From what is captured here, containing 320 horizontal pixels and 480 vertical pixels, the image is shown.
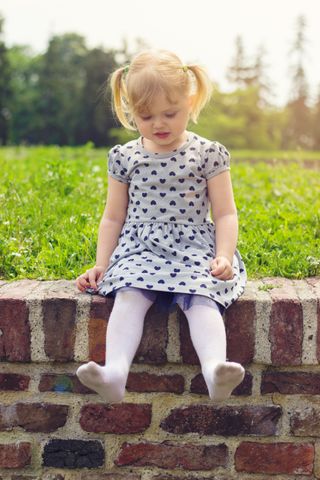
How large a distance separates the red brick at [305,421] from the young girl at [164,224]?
1.29 ft

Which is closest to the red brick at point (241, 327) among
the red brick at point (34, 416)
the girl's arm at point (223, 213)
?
the girl's arm at point (223, 213)

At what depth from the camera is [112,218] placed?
2.60 meters

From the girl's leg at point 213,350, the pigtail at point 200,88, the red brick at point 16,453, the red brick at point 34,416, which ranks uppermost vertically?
the pigtail at point 200,88

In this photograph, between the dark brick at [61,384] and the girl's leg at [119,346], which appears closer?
the girl's leg at [119,346]

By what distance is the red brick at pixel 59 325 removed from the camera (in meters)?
2.28

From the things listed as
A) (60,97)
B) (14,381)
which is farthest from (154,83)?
(60,97)

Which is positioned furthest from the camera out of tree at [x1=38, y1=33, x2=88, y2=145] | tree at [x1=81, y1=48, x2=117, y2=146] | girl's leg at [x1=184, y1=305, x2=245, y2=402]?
tree at [x1=38, y1=33, x2=88, y2=145]

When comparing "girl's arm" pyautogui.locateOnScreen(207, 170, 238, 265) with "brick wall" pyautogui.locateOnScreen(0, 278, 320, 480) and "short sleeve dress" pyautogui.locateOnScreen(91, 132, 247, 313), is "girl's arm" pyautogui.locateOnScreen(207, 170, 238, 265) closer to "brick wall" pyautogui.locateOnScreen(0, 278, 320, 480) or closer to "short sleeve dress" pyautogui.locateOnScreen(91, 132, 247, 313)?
"short sleeve dress" pyautogui.locateOnScreen(91, 132, 247, 313)

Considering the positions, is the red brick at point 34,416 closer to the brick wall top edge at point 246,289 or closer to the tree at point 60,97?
the brick wall top edge at point 246,289

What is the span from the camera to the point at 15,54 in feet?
158

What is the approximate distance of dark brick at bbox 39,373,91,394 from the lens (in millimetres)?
2330

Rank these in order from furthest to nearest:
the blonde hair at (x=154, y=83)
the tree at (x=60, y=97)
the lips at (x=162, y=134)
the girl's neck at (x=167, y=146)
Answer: the tree at (x=60, y=97) → the girl's neck at (x=167, y=146) → the lips at (x=162, y=134) → the blonde hair at (x=154, y=83)

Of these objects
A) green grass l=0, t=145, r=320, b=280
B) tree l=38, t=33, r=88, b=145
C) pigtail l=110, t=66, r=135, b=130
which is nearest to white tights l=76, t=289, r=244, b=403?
green grass l=0, t=145, r=320, b=280

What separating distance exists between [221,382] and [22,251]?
49.1 inches
